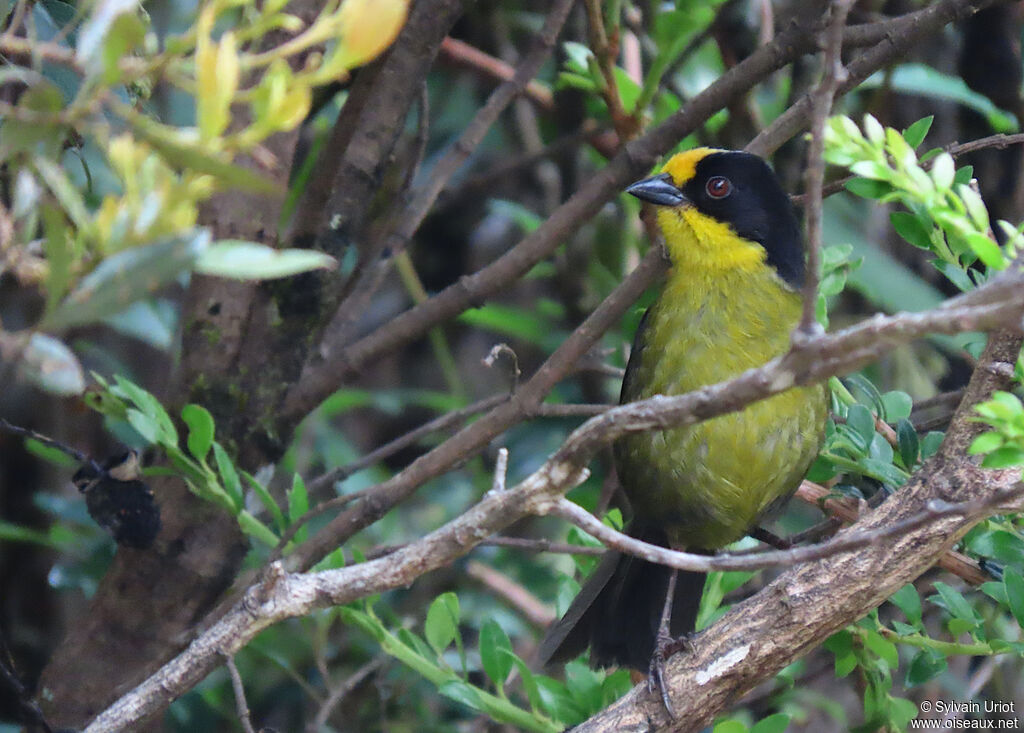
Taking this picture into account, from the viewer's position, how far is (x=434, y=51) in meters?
2.30

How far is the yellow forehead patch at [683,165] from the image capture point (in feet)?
8.21

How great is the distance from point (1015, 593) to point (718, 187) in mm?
1152

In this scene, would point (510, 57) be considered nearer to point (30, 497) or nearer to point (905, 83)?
point (905, 83)

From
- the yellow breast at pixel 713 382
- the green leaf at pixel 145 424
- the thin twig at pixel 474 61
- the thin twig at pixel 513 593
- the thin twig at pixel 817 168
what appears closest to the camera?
the thin twig at pixel 817 168

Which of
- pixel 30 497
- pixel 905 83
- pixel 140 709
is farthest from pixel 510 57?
pixel 140 709

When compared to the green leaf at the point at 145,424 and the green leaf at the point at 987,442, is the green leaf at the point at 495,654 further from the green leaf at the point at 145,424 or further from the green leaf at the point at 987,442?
the green leaf at the point at 987,442

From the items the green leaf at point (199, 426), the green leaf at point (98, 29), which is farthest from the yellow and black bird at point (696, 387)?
the green leaf at point (98, 29)

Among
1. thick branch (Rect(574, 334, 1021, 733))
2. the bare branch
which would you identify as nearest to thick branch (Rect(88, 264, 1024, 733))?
thick branch (Rect(574, 334, 1021, 733))

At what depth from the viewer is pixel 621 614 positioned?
7.96 feet

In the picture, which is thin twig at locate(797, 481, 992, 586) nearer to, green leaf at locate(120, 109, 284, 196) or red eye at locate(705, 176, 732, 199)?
red eye at locate(705, 176, 732, 199)

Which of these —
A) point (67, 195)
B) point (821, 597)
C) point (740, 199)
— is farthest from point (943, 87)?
point (67, 195)

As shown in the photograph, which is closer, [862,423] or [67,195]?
[67,195]

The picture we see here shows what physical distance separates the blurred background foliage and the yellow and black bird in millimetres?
96

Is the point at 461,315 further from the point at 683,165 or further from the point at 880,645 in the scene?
the point at 880,645
